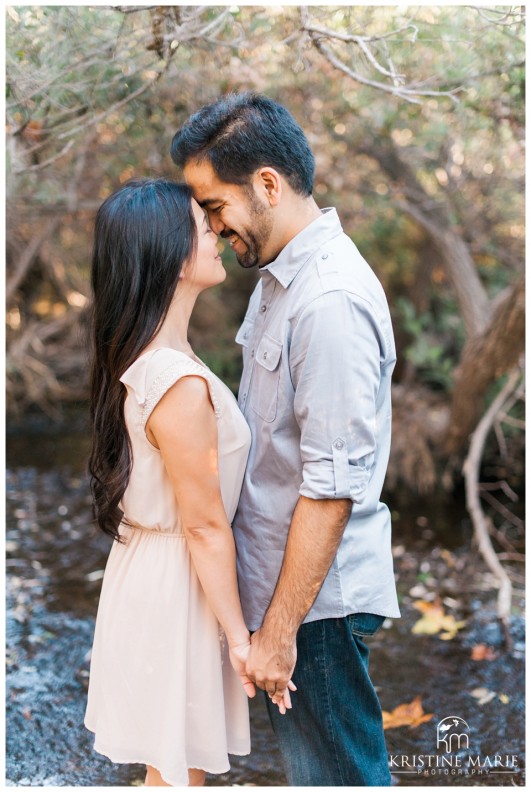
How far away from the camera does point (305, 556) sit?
1690mm

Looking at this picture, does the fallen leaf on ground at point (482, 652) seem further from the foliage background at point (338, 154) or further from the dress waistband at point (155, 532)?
the dress waistband at point (155, 532)

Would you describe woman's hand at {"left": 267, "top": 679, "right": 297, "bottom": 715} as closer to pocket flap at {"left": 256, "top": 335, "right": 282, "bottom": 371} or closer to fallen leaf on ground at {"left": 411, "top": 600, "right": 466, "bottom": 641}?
pocket flap at {"left": 256, "top": 335, "right": 282, "bottom": 371}

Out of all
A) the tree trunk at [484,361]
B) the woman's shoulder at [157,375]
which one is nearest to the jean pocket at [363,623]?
the woman's shoulder at [157,375]

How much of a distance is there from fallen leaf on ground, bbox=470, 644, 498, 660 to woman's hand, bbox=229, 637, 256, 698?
209cm

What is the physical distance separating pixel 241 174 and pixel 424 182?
4.45 metres

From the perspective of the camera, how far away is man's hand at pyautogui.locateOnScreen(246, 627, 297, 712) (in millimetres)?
1749

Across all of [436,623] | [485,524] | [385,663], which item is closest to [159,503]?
[385,663]

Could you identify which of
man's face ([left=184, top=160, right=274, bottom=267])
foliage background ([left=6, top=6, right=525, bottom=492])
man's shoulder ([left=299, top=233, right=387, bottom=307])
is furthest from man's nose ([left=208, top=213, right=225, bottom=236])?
foliage background ([left=6, top=6, right=525, bottom=492])

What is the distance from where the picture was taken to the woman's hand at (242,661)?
1856 millimetres

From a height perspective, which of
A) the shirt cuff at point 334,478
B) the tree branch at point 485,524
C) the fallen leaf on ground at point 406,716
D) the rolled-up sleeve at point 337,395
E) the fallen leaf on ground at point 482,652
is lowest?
the fallen leaf on ground at point 406,716

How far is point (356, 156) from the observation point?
5.36 meters

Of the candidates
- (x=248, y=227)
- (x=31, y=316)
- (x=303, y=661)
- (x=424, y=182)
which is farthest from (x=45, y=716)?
(x=31, y=316)

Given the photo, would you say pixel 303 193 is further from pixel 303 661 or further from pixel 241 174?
pixel 303 661

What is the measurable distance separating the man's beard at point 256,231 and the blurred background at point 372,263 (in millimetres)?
643
